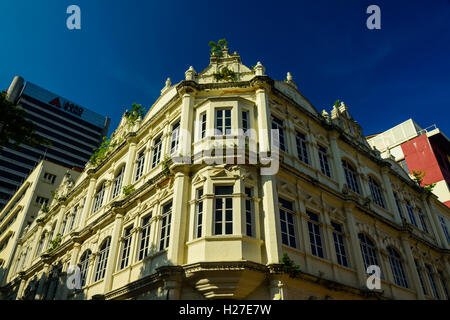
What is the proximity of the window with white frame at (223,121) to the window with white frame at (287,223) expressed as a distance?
11.7 ft

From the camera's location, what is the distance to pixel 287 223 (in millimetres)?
13320

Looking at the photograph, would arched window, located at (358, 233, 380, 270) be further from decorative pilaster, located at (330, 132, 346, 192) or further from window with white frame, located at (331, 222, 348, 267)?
decorative pilaster, located at (330, 132, 346, 192)

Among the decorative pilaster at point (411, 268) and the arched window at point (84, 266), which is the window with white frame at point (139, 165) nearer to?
the arched window at point (84, 266)

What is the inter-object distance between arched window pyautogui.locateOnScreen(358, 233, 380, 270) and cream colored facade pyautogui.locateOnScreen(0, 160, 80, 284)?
28.3 metres

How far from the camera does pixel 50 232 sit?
2550 cm

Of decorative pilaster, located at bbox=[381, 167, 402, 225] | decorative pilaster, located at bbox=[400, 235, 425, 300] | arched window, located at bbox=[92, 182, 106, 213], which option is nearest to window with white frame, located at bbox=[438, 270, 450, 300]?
decorative pilaster, located at bbox=[400, 235, 425, 300]

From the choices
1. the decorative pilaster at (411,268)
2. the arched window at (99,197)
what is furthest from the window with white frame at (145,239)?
the decorative pilaster at (411,268)

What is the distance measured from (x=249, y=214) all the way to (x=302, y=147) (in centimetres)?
591

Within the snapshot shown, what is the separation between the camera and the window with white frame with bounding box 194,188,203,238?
1227cm

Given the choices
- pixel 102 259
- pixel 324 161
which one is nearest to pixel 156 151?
pixel 102 259

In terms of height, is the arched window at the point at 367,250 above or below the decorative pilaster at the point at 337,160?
below

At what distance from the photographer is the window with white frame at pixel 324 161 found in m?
17.4
